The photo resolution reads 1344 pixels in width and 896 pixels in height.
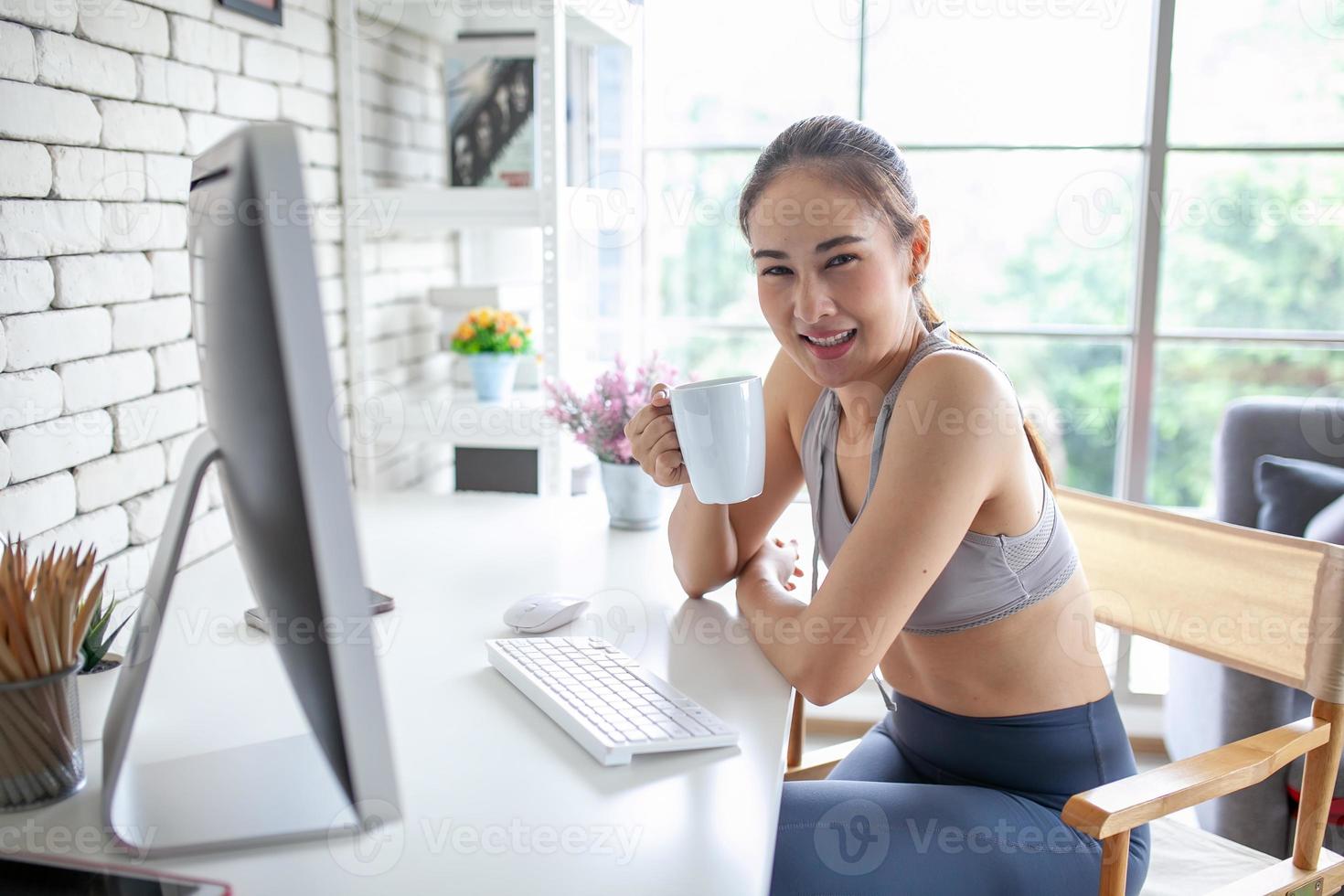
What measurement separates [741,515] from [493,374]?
0.91 metres

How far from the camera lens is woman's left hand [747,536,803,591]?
1.50 meters

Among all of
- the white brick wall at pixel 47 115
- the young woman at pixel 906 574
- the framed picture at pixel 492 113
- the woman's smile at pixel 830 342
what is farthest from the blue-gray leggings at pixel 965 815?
the framed picture at pixel 492 113

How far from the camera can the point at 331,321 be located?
2.15 meters

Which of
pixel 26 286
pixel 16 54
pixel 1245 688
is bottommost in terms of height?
pixel 1245 688

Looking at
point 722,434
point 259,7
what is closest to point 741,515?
point 722,434

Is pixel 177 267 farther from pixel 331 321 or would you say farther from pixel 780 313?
pixel 780 313

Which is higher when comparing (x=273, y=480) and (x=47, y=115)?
(x=47, y=115)

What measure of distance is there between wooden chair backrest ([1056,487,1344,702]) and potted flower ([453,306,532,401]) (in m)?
1.17

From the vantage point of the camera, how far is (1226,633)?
1.43 meters

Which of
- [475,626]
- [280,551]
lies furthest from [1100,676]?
[280,551]

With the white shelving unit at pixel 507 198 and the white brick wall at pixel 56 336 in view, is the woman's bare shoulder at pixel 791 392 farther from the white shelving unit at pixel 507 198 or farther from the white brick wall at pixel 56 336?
the white brick wall at pixel 56 336

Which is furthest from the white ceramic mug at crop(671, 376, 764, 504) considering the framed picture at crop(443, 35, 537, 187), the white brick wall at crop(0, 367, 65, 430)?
the framed picture at crop(443, 35, 537, 187)

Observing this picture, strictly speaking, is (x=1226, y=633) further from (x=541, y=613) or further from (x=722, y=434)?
(x=541, y=613)

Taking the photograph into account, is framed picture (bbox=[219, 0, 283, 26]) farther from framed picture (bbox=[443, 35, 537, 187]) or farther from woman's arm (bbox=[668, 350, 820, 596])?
woman's arm (bbox=[668, 350, 820, 596])
